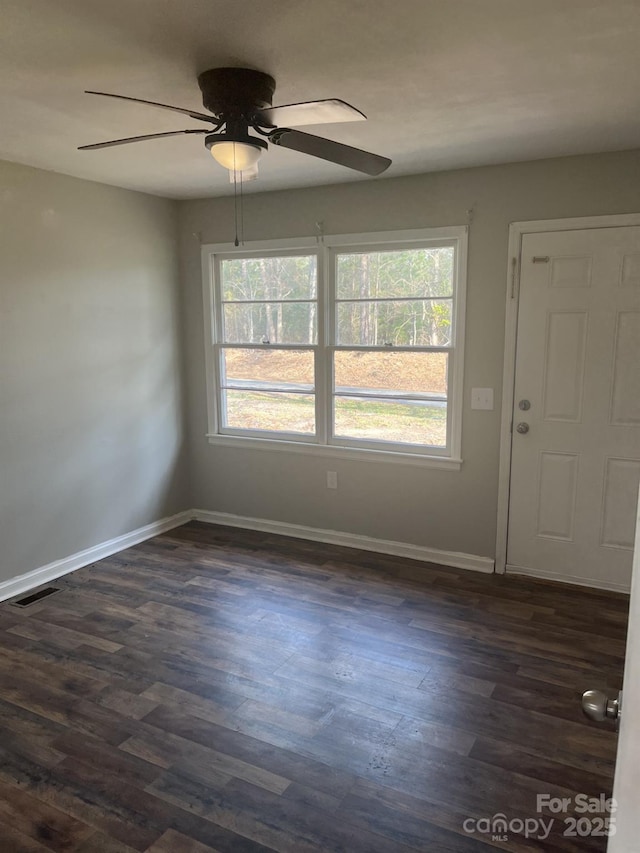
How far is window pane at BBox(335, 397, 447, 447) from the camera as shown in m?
3.86

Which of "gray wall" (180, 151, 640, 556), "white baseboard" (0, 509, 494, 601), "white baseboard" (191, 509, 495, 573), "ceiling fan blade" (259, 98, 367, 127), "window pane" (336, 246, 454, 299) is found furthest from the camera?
"white baseboard" (191, 509, 495, 573)

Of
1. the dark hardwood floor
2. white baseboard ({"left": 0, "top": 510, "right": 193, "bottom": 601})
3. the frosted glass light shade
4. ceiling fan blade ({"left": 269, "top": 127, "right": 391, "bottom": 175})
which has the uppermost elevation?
ceiling fan blade ({"left": 269, "top": 127, "right": 391, "bottom": 175})

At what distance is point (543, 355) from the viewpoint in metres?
3.44

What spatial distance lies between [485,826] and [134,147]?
10.6 feet

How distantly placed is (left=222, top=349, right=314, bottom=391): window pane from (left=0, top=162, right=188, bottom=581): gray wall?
1.41 feet

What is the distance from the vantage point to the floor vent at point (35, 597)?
335cm

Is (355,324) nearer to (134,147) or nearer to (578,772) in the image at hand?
(134,147)

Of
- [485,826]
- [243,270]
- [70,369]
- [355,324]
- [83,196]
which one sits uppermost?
[83,196]

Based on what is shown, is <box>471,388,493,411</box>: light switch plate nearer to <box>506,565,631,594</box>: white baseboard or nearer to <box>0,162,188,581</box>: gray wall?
<box>506,565,631,594</box>: white baseboard

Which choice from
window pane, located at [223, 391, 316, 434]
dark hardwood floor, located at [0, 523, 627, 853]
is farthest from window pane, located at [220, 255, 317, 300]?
dark hardwood floor, located at [0, 523, 627, 853]

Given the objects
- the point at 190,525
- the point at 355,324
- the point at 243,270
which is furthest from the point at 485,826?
the point at 243,270

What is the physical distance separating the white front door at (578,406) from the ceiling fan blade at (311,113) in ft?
6.08

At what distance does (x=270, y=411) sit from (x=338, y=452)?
658 mm

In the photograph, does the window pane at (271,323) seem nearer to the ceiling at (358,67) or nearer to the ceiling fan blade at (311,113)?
the ceiling at (358,67)
